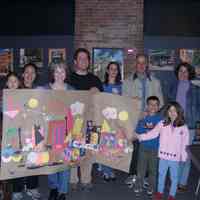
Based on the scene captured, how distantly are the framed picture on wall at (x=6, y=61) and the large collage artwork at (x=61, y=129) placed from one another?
4790 mm

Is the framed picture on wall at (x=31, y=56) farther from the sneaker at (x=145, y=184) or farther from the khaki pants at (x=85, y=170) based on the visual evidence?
the sneaker at (x=145, y=184)

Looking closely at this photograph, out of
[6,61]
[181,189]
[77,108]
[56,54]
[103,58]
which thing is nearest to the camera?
[77,108]

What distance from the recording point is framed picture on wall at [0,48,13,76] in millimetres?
8688

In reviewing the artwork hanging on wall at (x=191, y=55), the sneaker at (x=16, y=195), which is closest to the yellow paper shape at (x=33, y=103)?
the sneaker at (x=16, y=195)

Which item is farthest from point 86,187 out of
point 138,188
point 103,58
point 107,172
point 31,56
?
point 31,56

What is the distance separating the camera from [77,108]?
4223 mm

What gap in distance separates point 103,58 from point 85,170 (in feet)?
9.48

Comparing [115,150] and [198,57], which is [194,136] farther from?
[198,57]

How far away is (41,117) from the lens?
400 cm

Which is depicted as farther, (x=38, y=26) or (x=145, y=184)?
(x=38, y=26)

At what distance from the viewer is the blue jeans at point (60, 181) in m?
4.23

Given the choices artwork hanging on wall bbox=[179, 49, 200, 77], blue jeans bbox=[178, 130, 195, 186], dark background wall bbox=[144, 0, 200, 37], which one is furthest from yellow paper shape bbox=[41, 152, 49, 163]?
artwork hanging on wall bbox=[179, 49, 200, 77]

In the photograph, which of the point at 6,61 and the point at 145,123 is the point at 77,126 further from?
the point at 6,61

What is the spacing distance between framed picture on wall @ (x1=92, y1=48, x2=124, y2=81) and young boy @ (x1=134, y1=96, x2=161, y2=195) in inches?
98.0
